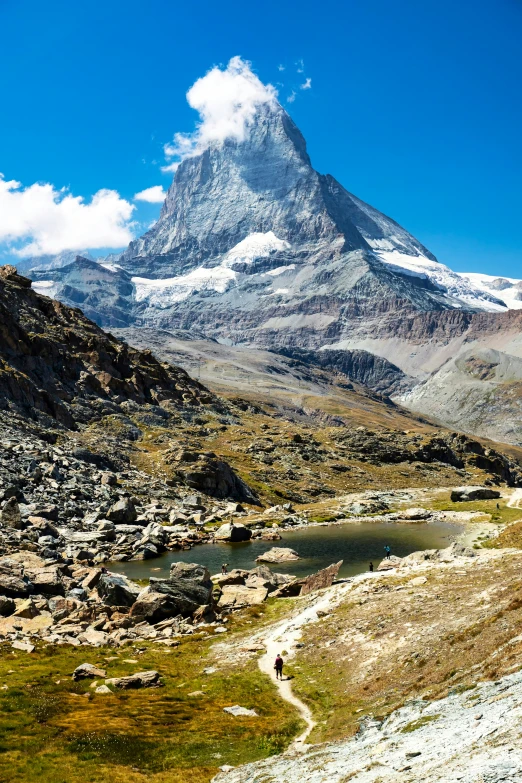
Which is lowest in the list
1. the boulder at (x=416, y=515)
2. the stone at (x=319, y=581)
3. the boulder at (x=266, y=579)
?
the boulder at (x=266, y=579)

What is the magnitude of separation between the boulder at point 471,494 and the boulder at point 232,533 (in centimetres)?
6269

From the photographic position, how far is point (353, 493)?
16738 centimetres

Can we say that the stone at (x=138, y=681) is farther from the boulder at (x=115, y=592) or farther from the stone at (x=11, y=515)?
the stone at (x=11, y=515)

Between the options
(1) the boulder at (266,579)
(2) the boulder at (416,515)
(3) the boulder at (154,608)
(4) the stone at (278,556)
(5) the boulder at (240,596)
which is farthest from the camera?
(2) the boulder at (416,515)

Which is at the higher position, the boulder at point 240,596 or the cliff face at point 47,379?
the cliff face at point 47,379

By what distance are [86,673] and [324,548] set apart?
62.6 m

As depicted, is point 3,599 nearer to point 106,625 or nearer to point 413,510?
point 106,625

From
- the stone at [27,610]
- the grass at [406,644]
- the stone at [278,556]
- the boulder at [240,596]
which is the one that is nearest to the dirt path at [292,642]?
the grass at [406,644]

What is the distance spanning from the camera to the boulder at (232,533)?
102 metres

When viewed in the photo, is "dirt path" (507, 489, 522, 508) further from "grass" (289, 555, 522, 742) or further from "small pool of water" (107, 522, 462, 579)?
"grass" (289, 555, 522, 742)

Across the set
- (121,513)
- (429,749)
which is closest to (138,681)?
(429,749)

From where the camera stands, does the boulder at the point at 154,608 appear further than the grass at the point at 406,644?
Yes

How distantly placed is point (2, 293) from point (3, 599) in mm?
162160

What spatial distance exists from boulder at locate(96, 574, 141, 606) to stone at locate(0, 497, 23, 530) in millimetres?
29442
